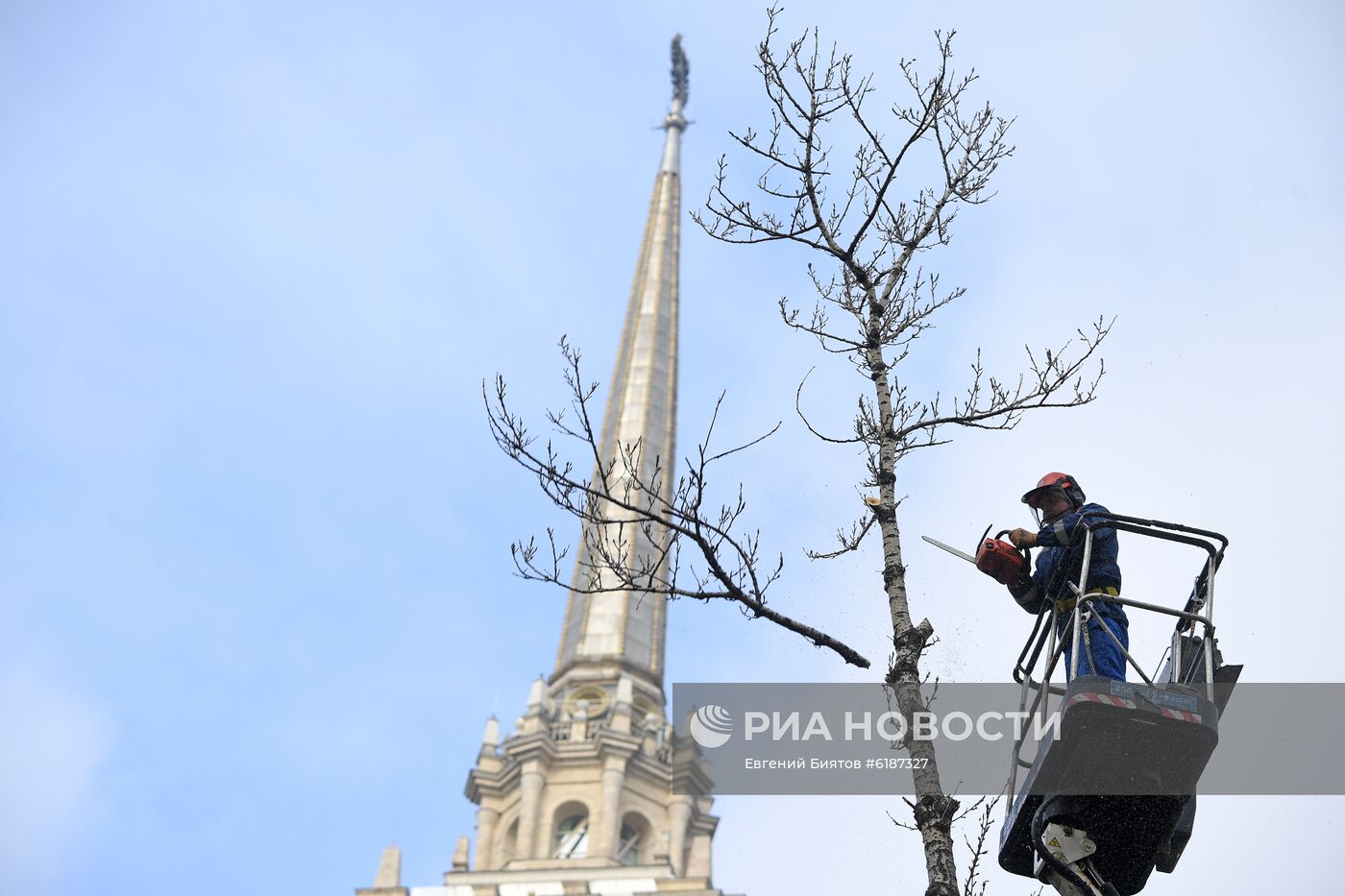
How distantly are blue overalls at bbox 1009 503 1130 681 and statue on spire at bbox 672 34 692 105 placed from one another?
11120 centimetres

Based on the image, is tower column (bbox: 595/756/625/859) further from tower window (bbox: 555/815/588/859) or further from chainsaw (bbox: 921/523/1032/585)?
chainsaw (bbox: 921/523/1032/585)

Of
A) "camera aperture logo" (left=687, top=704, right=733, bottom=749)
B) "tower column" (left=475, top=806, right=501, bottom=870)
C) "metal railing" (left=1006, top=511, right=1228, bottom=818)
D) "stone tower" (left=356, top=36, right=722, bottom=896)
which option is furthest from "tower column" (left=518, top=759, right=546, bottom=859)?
"metal railing" (left=1006, top=511, right=1228, bottom=818)

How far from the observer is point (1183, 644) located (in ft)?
35.0

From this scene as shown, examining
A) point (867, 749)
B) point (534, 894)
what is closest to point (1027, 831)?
point (867, 749)

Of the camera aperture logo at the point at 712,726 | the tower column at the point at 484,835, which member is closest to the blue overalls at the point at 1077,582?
the camera aperture logo at the point at 712,726

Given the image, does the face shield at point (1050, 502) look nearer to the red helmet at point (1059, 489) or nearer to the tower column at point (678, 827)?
the red helmet at point (1059, 489)

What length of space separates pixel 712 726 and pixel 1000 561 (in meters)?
5.98

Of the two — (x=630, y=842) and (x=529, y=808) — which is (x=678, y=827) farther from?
(x=529, y=808)

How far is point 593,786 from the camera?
66.8 metres

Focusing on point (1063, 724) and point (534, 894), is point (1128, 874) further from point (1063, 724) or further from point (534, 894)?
point (534, 894)

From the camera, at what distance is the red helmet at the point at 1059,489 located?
35.9 ft

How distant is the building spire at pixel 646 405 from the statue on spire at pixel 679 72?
0.22ft

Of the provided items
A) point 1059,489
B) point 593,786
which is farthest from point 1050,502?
point 593,786

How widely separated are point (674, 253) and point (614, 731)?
136 feet
